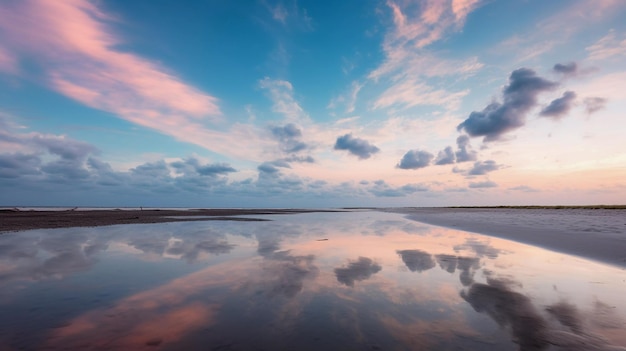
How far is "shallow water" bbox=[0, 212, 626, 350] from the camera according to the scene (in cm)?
517

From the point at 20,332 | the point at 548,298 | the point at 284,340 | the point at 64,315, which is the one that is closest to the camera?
the point at 284,340

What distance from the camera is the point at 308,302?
725 cm

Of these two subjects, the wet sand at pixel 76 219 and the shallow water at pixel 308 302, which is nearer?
the shallow water at pixel 308 302

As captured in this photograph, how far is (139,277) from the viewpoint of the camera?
32.1 ft

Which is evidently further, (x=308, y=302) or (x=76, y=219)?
(x=76, y=219)

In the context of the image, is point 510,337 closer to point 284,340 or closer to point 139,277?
point 284,340

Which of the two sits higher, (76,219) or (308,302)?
(76,219)

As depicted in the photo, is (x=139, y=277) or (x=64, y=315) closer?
(x=64, y=315)

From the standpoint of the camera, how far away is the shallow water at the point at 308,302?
5168mm

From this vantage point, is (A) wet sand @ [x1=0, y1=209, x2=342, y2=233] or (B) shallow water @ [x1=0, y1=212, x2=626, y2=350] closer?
(B) shallow water @ [x1=0, y1=212, x2=626, y2=350]

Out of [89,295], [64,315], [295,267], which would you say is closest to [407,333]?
[295,267]

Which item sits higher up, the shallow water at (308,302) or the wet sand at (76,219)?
the wet sand at (76,219)

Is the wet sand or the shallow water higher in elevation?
the wet sand

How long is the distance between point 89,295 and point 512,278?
12911mm
